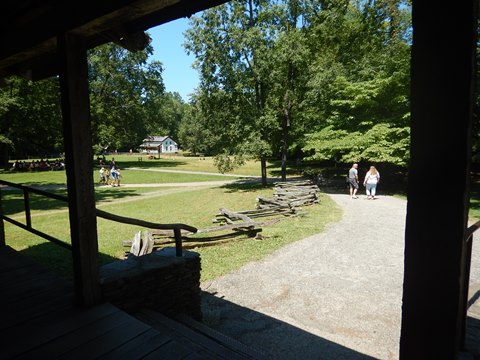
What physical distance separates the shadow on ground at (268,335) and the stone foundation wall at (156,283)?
0.60 meters

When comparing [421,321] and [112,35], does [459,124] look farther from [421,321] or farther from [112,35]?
[112,35]

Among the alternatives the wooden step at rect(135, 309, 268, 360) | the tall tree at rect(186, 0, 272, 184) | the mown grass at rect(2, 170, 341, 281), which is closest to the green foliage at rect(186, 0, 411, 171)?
the tall tree at rect(186, 0, 272, 184)

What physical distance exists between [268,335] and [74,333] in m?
3.12

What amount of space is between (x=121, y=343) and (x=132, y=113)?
147 feet

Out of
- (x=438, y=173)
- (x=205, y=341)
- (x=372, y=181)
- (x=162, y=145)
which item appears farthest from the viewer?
(x=162, y=145)

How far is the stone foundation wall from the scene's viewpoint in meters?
4.28

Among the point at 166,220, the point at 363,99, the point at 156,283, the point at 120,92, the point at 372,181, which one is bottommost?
the point at 166,220

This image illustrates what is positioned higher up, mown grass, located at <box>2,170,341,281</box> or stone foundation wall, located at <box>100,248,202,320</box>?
stone foundation wall, located at <box>100,248,202,320</box>

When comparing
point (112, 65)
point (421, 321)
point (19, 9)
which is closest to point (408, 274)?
point (421, 321)

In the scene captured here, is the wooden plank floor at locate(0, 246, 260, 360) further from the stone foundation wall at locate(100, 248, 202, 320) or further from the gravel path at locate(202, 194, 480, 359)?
the gravel path at locate(202, 194, 480, 359)

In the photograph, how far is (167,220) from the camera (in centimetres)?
1382

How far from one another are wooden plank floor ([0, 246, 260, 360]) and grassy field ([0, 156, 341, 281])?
3674 mm

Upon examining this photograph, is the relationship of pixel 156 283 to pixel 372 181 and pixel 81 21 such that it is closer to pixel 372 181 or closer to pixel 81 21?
pixel 81 21

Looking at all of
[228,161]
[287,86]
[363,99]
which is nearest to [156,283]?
[363,99]
